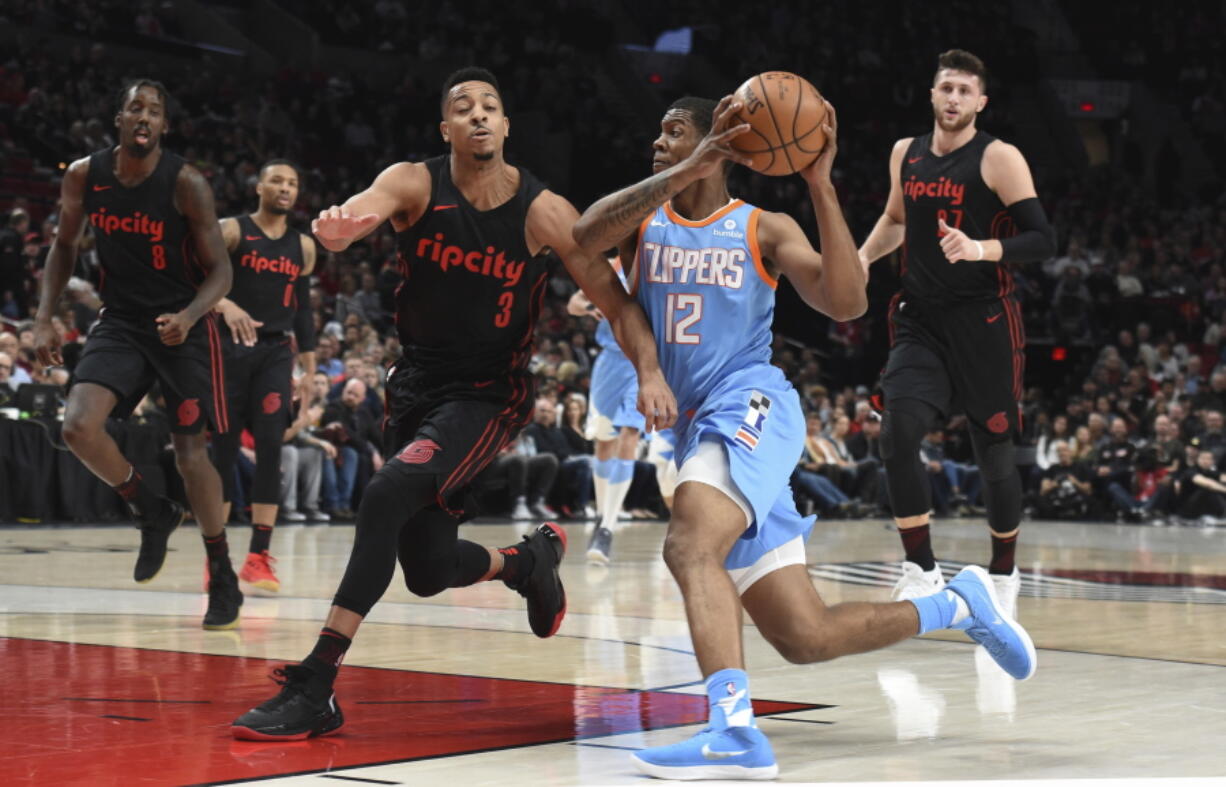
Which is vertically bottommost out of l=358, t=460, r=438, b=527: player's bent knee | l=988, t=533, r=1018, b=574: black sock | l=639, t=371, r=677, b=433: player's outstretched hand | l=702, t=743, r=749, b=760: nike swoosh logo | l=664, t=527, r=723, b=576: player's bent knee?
l=702, t=743, r=749, b=760: nike swoosh logo

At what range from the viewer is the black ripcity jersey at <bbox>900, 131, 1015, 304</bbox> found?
22.5 ft

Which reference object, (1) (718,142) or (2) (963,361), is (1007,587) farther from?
(1) (718,142)

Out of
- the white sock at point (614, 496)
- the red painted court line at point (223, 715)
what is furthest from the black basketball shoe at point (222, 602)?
the white sock at point (614, 496)

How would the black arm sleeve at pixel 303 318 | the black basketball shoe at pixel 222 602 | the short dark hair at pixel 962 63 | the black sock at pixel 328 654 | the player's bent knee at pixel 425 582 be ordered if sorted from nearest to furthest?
1. the black sock at pixel 328 654
2. the player's bent knee at pixel 425 582
3. the black basketball shoe at pixel 222 602
4. the short dark hair at pixel 962 63
5. the black arm sleeve at pixel 303 318

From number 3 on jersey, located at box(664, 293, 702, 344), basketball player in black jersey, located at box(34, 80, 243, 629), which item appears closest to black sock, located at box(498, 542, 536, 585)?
number 3 on jersey, located at box(664, 293, 702, 344)

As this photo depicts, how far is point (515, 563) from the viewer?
5.48 m

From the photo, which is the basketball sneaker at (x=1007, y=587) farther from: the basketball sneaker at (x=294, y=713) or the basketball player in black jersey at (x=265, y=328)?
the basketball sneaker at (x=294, y=713)

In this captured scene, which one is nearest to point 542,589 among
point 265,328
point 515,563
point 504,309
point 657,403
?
point 515,563

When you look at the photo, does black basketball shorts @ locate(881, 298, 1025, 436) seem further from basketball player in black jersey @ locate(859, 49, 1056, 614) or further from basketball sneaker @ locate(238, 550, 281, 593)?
basketball sneaker @ locate(238, 550, 281, 593)

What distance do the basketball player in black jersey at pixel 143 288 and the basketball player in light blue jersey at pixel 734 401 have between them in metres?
2.48

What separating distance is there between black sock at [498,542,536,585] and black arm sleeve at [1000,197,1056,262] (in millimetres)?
2332

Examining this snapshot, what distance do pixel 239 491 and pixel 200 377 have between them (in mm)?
6883

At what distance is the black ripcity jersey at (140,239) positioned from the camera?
21.0ft

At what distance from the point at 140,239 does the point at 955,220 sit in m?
3.47
